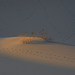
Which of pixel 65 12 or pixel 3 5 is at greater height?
pixel 3 5

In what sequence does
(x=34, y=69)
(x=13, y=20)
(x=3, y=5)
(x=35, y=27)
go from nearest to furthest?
(x=34, y=69)
(x=35, y=27)
(x=13, y=20)
(x=3, y=5)

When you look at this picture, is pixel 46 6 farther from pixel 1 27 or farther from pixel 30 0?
pixel 1 27

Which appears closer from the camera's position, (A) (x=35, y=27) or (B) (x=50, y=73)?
(B) (x=50, y=73)

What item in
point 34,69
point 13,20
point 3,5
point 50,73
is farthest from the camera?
point 3,5

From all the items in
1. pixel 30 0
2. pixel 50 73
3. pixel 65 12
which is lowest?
pixel 50 73

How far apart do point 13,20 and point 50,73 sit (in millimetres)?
16355

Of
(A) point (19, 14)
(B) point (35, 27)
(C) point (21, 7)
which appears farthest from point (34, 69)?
(C) point (21, 7)

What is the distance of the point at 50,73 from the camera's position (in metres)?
1.91

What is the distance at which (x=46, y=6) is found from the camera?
711 inches

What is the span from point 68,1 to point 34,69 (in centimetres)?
1826

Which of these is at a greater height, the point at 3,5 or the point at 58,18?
the point at 3,5

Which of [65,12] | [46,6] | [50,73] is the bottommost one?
[50,73]

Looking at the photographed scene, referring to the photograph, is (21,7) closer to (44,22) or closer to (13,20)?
(13,20)

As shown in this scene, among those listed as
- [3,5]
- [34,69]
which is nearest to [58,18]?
[3,5]
